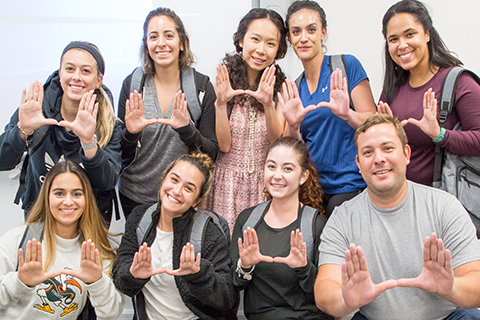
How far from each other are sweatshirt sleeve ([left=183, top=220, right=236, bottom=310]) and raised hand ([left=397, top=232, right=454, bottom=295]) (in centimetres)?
84

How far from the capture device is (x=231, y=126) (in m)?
2.59

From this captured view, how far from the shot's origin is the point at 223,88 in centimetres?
246

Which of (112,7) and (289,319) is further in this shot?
(112,7)

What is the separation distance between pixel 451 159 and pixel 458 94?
32 cm

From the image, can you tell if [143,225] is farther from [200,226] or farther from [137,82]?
[137,82]

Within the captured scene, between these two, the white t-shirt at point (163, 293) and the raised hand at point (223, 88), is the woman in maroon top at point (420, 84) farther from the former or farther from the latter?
the white t-shirt at point (163, 293)

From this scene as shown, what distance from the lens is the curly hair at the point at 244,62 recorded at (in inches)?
102

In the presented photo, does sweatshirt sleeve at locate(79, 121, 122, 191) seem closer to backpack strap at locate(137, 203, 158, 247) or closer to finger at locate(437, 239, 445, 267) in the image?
backpack strap at locate(137, 203, 158, 247)

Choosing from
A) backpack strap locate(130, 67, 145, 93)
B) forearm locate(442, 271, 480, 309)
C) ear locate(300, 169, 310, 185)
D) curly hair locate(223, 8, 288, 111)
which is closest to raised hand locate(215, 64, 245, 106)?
curly hair locate(223, 8, 288, 111)

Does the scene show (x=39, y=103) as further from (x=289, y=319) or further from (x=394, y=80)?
(x=394, y=80)

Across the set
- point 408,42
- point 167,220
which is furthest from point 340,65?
point 167,220

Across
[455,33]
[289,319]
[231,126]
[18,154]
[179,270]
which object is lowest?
[289,319]

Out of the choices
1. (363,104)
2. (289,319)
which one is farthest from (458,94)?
(289,319)

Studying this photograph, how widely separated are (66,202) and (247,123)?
3.48ft
